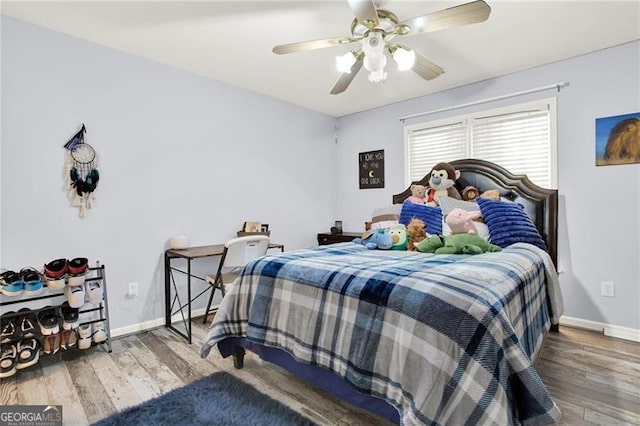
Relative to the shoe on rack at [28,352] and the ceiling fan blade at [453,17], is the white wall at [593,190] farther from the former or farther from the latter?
the shoe on rack at [28,352]

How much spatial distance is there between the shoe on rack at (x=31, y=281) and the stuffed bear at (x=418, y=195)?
3.06 metres

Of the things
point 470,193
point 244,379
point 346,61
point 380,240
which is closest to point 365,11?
point 346,61

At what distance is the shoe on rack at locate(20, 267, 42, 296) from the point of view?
6.88ft

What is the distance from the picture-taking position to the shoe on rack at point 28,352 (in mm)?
2043

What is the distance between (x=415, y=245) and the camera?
2.54 metres

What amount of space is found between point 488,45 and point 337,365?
2652 mm

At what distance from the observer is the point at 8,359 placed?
2.00m

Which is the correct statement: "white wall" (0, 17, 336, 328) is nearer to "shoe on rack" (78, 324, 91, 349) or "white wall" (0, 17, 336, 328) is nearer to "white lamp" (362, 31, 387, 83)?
"shoe on rack" (78, 324, 91, 349)

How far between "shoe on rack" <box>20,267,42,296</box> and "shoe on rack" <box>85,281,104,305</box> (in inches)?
12.4

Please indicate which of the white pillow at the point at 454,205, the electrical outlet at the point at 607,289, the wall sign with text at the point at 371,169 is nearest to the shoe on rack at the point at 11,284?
the white pillow at the point at 454,205

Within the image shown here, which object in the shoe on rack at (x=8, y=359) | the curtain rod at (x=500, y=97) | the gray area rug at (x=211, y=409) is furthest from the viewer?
the curtain rod at (x=500, y=97)

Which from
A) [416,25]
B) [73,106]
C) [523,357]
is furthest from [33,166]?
[523,357]

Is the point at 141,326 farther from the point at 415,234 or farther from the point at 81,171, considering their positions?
the point at 415,234

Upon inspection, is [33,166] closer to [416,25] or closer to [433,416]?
[416,25]
